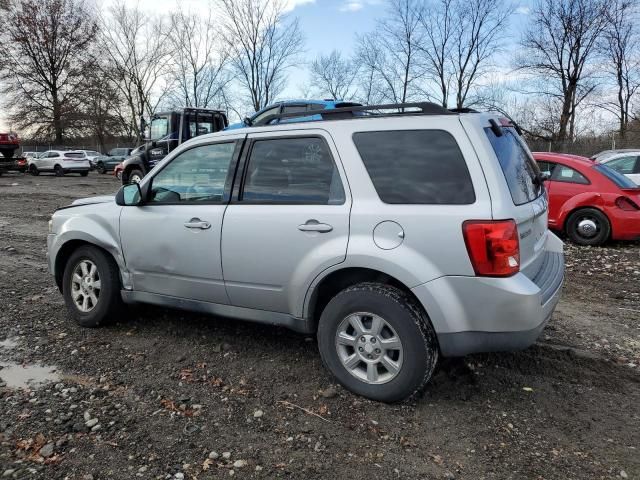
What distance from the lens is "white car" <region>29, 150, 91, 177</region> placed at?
28750 mm

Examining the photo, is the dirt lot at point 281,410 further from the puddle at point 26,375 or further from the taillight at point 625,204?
the taillight at point 625,204

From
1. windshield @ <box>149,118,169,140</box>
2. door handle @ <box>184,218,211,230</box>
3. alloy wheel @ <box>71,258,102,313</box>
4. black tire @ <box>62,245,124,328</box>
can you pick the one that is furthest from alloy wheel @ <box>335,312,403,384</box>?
windshield @ <box>149,118,169,140</box>

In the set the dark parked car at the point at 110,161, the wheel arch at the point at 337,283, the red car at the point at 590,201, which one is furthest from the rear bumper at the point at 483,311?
the dark parked car at the point at 110,161

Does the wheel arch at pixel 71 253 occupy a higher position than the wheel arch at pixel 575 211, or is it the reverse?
the wheel arch at pixel 575 211

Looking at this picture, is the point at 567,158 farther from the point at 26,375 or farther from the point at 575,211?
the point at 26,375

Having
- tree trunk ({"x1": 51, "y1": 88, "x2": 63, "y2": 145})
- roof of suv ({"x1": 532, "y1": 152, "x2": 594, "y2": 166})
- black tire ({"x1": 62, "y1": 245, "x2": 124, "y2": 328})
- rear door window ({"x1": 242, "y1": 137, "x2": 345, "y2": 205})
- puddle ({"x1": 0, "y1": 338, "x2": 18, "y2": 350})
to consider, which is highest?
tree trunk ({"x1": 51, "y1": 88, "x2": 63, "y2": 145})

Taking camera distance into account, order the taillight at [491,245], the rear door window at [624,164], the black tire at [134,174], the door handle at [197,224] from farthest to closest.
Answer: the black tire at [134,174], the rear door window at [624,164], the door handle at [197,224], the taillight at [491,245]

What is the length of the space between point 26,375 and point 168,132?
47.2 ft

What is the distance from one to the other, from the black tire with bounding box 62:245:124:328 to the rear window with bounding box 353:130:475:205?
7.99ft

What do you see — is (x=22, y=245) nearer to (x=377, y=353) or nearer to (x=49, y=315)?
(x=49, y=315)

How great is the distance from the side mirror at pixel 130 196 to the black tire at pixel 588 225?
23.0 ft

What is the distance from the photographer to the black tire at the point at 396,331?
9.92 ft

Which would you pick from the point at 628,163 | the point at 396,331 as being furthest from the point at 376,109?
the point at 628,163

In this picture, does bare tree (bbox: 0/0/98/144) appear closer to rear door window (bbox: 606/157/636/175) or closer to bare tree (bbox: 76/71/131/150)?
bare tree (bbox: 76/71/131/150)
